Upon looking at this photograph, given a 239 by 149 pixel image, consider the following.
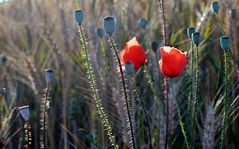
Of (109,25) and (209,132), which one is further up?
(109,25)

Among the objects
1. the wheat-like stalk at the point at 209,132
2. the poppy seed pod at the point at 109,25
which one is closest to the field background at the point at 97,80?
the wheat-like stalk at the point at 209,132

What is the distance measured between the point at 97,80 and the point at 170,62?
296mm

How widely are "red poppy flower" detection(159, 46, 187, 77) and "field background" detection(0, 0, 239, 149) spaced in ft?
0.20

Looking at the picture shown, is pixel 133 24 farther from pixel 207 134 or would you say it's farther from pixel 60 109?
pixel 207 134

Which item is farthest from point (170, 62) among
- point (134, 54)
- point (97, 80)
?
point (97, 80)

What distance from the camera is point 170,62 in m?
0.82

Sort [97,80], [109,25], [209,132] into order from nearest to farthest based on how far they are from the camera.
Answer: [109,25], [209,132], [97,80]

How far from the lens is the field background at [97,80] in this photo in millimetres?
1000

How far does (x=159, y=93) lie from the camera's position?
1.03 m

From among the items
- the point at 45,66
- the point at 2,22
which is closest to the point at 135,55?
the point at 45,66

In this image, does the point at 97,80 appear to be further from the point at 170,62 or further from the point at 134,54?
the point at 170,62

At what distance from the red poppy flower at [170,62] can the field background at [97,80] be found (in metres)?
0.06

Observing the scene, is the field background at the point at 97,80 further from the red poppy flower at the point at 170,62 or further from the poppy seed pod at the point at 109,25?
the poppy seed pod at the point at 109,25

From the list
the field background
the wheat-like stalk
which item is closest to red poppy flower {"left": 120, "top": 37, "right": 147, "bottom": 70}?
the field background
